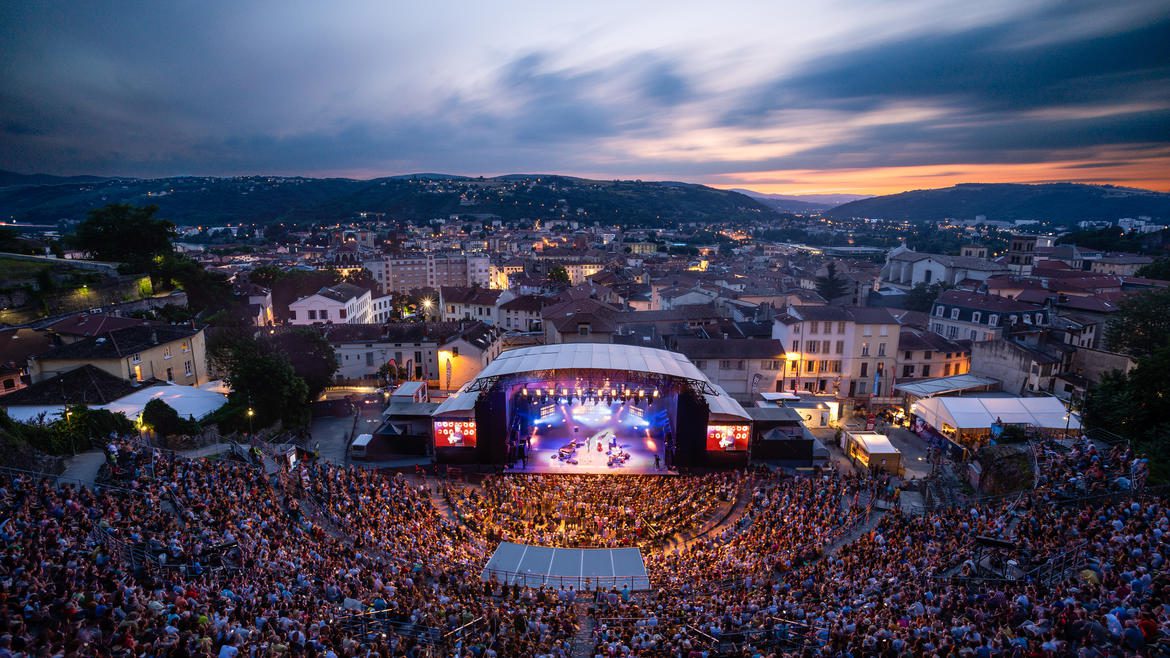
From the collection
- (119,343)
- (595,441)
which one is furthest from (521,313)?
(119,343)

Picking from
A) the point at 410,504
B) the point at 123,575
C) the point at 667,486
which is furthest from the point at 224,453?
the point at 667,486

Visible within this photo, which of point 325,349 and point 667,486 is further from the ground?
point 325,349

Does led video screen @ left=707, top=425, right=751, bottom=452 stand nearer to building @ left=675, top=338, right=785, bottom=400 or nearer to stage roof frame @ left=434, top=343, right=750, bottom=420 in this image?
stage roof frame @ left=434, top=343, right=750, bottom=420

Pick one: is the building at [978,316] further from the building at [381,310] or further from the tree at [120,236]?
the tree at [120,236]

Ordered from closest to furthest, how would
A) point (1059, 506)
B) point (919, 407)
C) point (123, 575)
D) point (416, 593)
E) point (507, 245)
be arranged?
point (123, 575) < point (416, 593) < point (1059, 506) < point (919, 407) < point (507, 245)

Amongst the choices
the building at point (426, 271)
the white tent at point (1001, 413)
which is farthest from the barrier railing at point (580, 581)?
the building at point (426, 271)

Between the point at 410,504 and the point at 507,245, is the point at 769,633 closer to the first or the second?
the point at 410,504
